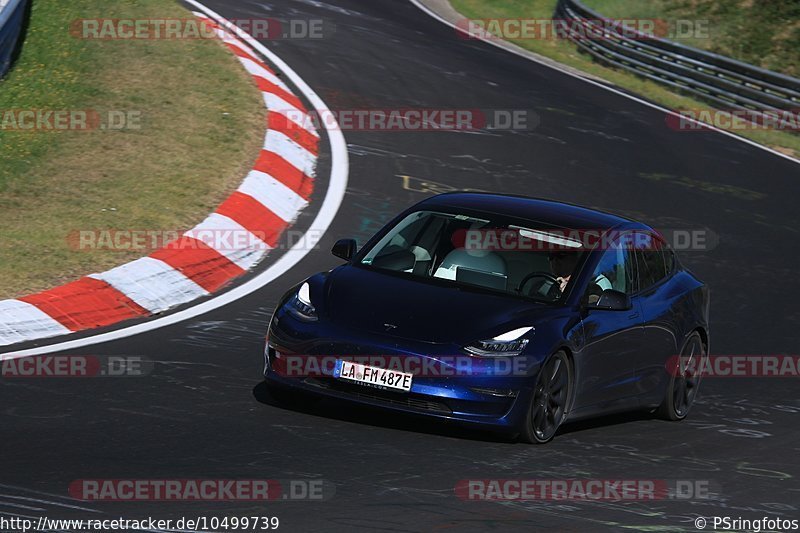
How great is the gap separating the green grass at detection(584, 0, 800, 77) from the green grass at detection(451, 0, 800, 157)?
7.35 ft

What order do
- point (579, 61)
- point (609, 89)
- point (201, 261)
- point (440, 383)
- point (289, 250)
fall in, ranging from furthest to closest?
point (579, 61), point (609, 89), point (289, 250), point (201, 261), point (440, 383)

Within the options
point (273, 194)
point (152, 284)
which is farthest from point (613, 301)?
point (273, 194)

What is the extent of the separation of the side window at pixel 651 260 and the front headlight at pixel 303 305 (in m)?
2.39

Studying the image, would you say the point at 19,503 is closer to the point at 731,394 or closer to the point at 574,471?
the point at 574,471

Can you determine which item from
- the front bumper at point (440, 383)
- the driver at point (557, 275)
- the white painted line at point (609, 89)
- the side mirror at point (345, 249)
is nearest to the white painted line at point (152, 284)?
the side mirror at point (345, 249)

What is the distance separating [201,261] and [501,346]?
13.7ft

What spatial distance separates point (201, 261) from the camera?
11.3 metres

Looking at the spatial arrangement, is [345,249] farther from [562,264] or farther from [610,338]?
[610,338]

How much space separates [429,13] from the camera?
1076 inches

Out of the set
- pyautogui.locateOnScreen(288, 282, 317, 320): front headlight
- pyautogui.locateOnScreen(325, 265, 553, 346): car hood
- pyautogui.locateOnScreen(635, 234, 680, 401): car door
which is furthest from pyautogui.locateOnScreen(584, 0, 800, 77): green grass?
pyautogui.locateOnScreen(288, 282, 317, 320): front headlight

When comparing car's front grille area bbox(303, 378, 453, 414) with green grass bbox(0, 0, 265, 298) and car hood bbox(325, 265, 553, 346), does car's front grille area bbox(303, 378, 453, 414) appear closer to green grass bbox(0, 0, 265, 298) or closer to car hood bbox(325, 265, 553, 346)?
car hood bbox(325, 265, 553, 346)

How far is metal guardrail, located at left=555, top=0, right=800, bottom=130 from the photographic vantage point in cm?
2300

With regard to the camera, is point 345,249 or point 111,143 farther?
point 111,143

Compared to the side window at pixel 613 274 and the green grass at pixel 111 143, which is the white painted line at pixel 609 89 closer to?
the green grass at pixel 111 143
